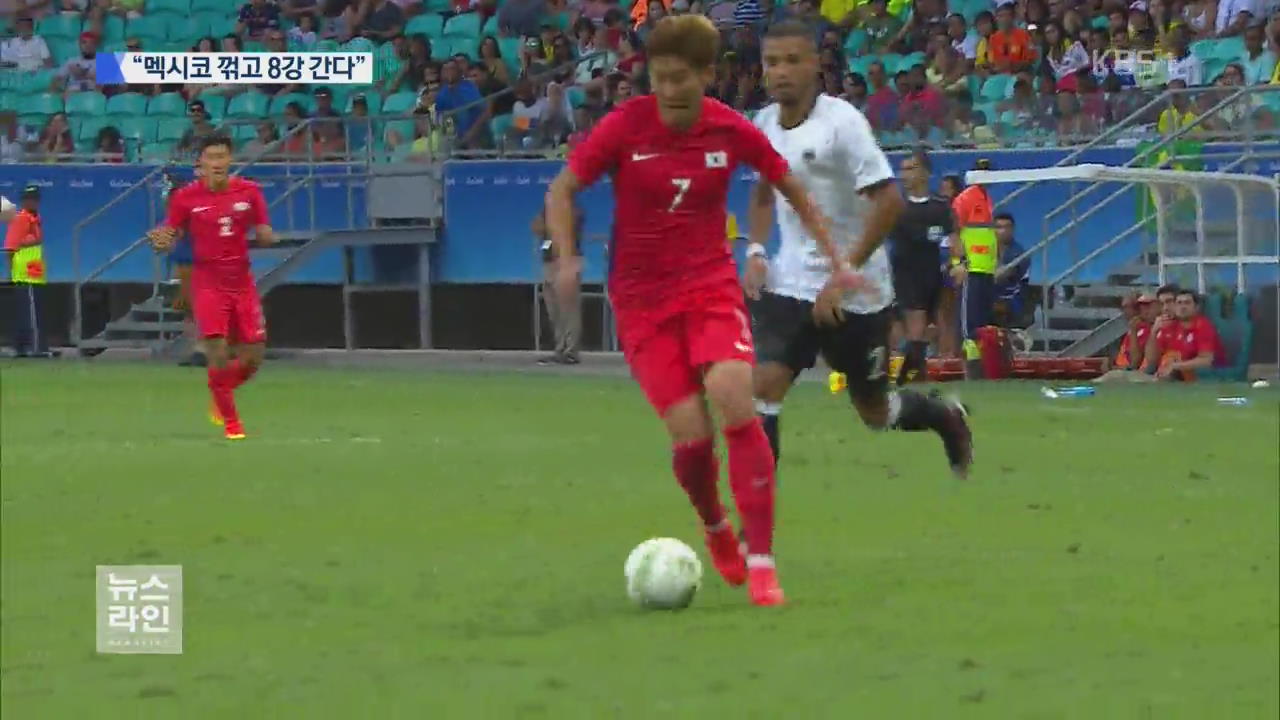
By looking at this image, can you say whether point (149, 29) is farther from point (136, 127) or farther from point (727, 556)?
point (727, 556)

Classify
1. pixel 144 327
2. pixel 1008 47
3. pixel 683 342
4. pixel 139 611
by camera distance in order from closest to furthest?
pixel 139 611, pixel 683 342, pixel 1008 47, pixel 144 327

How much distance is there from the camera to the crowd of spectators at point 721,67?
28.4m

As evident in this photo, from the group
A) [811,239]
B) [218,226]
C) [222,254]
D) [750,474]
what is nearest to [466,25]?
[218,226]

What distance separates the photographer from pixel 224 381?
62.1 ft

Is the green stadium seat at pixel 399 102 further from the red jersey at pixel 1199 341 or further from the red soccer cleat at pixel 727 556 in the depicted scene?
the red soccer cleat at pixel 727 556

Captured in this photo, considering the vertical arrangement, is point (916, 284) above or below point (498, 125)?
below

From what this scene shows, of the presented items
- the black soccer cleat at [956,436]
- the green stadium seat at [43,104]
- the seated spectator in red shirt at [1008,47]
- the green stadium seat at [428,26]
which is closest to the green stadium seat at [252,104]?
the green stadium seat at [428,26]

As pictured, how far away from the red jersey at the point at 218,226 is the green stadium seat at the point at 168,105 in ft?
56.8

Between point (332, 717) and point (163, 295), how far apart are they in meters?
28.2

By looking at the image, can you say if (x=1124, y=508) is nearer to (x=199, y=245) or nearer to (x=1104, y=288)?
(x=199, y=245)

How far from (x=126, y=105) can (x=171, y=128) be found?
1.02 meters

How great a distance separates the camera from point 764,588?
9.19 m

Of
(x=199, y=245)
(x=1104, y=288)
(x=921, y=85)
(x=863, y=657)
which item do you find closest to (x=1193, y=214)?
(x=1104, y=288)

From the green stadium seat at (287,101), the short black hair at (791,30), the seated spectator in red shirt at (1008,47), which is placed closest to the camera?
the short black hair at (791,30)
